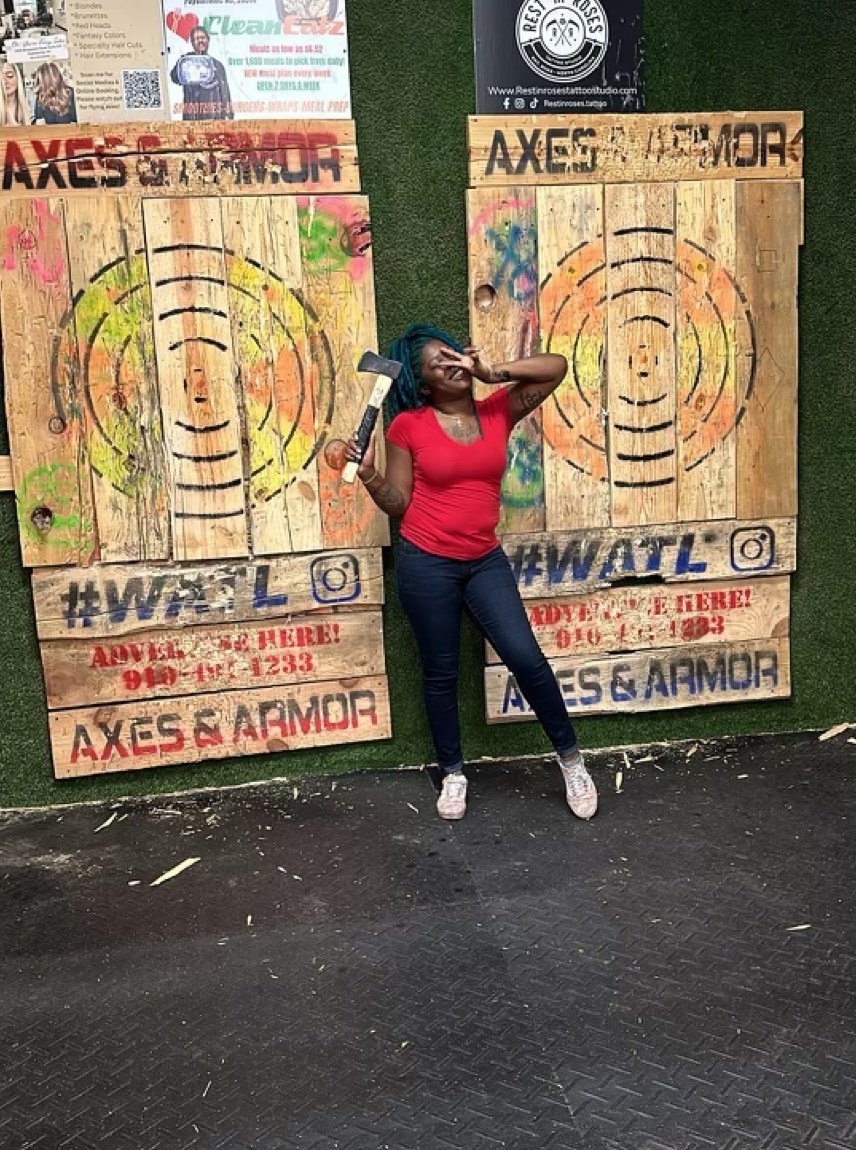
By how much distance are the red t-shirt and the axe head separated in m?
0.15

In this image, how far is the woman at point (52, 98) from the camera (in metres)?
3.61

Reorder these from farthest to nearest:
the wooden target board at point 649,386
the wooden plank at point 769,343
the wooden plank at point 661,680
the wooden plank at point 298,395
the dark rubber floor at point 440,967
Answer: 1. the wooden plank at point 661,680
2. the wooden plank at point 769,343
3. the wooden target board at point 649,386
4. the wooden plank at point 298,395
5. the dark rubber floor at point 440,967

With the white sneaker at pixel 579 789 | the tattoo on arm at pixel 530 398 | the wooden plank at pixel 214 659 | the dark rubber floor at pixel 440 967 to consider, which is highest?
the tattoo on arm at pixel 530 398

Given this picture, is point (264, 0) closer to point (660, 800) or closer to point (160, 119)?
point (160, 119)

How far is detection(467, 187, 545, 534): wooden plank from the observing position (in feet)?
12.7

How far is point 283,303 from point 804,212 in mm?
1986

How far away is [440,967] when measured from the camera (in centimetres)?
286

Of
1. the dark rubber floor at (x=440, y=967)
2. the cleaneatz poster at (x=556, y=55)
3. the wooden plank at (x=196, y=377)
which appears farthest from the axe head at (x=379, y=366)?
the dark rubber floor at (x=440, y=967)

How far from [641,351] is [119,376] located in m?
1.88

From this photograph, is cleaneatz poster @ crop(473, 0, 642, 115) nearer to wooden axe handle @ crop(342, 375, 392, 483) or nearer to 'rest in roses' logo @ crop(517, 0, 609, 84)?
'rest in roses' logo @ crop(517, 0, 609, 84)

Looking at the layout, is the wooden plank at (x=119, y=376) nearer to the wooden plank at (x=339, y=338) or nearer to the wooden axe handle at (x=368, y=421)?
the wooden plank at (x=339, y=338)

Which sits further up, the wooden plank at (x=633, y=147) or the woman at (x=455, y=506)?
the wooden plank at (x=633, y=147)

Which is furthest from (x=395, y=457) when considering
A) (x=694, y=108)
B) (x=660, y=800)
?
(x=694, y=108)

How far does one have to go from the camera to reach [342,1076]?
245cm
